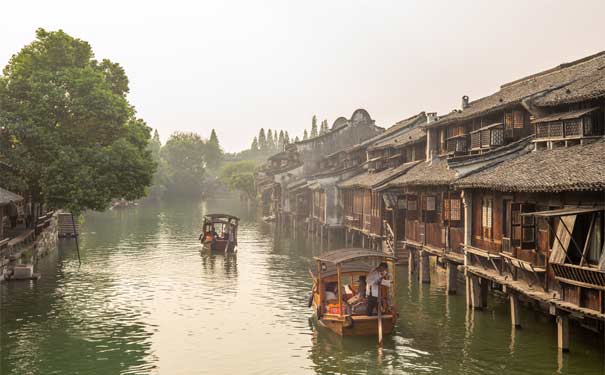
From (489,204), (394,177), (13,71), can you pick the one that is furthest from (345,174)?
(489,204)

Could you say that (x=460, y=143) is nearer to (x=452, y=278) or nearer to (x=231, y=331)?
(x=452, y=278)

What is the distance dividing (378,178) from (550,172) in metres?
24.8

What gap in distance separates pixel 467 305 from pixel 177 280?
17448 mm

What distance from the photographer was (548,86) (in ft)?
105

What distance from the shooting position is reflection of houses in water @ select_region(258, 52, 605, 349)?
792 inches

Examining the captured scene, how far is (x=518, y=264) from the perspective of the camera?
23.2 meters

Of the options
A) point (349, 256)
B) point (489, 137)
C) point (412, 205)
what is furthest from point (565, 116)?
point (412, 205)

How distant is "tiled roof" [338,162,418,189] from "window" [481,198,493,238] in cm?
1461

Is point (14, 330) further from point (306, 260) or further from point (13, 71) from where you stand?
point (306, 260)

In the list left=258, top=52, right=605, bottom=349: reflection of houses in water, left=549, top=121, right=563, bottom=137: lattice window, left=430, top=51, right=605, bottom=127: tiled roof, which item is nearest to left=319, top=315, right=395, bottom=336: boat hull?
left=258, top=52, right=605, bottom=349: reflection of houses in water

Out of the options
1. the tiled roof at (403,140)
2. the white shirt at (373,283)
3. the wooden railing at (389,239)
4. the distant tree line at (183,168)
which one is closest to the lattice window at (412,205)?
the wooden railing at (389,239)

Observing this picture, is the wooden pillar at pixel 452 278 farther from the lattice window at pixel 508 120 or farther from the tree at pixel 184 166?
the tree at pixel 184 166

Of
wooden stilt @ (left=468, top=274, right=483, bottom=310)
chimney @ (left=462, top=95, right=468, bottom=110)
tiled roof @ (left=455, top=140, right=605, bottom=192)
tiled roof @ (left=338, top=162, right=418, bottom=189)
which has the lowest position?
wooden stilt @ (left=468, top=274, right=483, bottom=310)

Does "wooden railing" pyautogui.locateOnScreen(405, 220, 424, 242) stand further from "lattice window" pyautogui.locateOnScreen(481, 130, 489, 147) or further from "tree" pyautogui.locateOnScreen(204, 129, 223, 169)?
"tree" pyautogui.locateOnScreen(204, 129, 223, 169)
